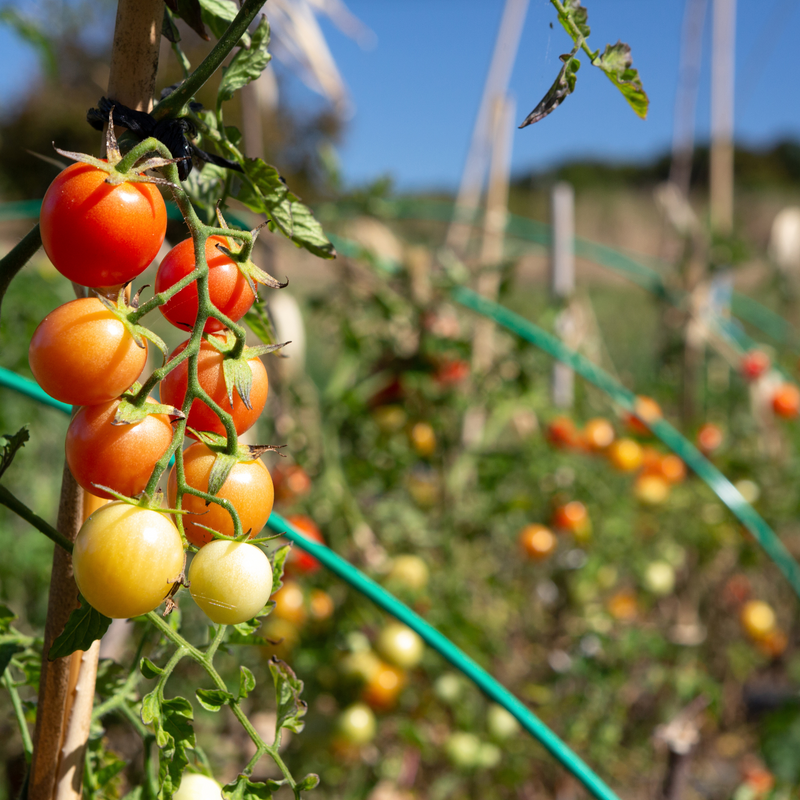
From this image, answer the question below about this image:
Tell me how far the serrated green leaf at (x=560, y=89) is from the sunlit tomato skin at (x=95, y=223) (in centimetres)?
15

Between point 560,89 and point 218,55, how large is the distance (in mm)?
132

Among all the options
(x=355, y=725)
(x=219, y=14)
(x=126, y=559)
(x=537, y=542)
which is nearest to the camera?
(x=126, y=559)

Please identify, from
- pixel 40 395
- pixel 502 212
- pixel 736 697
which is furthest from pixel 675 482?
pixel 40 395

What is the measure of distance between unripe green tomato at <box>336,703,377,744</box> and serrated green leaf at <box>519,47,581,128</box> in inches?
37.7

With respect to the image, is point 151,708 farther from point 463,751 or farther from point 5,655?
point 463,751

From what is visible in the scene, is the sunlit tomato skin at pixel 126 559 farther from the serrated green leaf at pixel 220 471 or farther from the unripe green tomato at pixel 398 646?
the unripe green tomato at pixel 398 646

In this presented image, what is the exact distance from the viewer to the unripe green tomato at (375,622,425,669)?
41.2 inches

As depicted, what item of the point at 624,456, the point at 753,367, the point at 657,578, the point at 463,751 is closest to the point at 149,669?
the point at 463,751

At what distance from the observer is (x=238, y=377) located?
10.3 inches

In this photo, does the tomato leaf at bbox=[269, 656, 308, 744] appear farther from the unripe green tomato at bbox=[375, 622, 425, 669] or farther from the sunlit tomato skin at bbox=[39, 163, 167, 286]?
the unripe green tomato at bbox=[375, 622, 425, 669]

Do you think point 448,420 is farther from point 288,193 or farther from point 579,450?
point 288,193

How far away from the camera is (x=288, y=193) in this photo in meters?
0.34

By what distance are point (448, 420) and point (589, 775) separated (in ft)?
3.12

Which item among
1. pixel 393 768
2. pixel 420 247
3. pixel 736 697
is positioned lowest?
pixel 393 768
